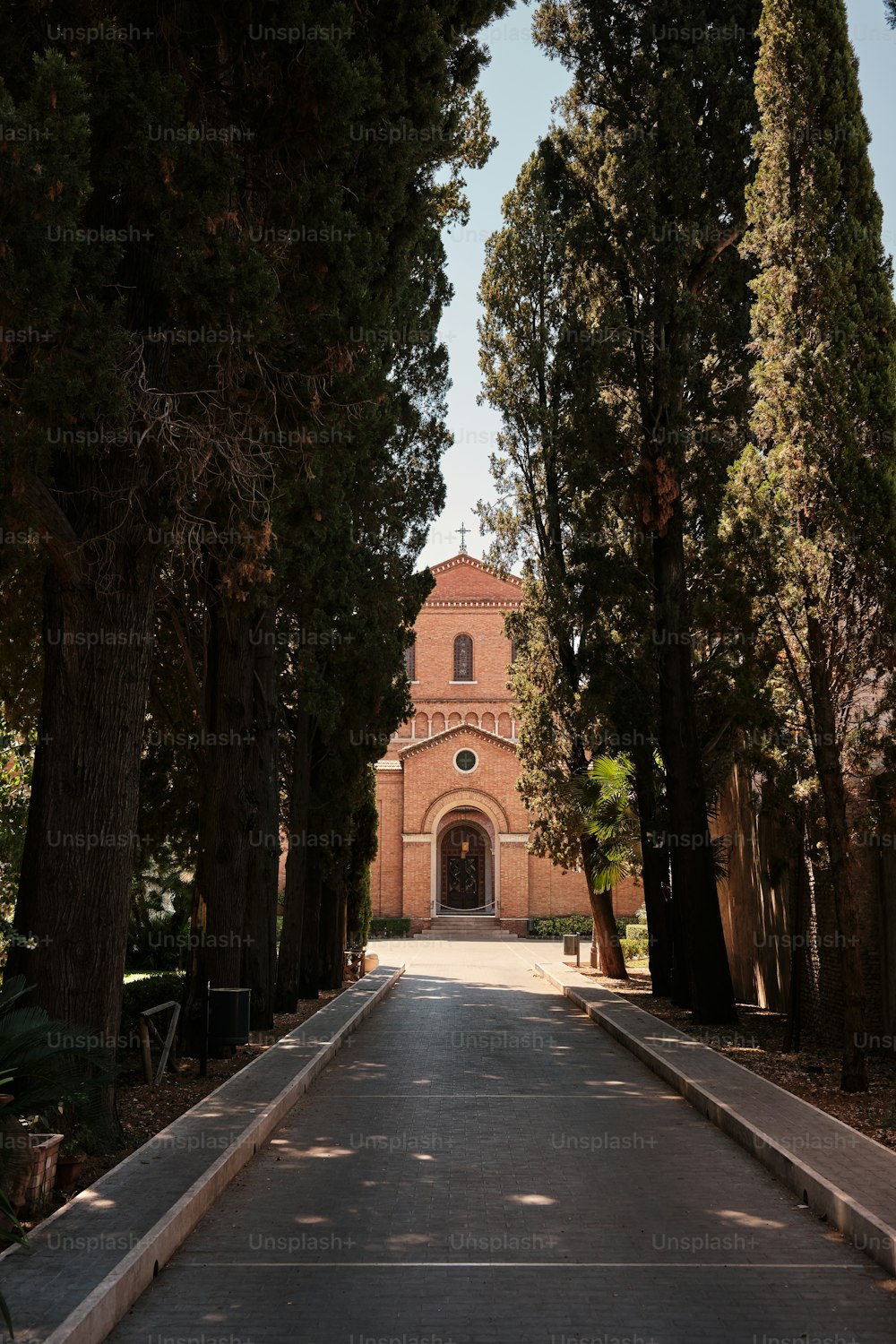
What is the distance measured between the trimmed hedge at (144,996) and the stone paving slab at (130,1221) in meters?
3.66

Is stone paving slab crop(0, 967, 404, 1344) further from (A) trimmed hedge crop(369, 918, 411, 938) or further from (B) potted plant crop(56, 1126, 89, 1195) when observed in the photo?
(A) trimmed hedge crop(369, 918, 411, 938)

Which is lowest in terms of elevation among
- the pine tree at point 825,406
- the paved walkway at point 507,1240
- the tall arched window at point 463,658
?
the paved walkway at point 507,1240

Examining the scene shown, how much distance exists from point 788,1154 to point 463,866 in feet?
137

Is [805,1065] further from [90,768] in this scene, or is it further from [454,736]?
[454,736]

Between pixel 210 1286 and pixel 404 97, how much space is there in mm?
8276

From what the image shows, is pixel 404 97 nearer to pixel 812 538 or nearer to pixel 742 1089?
pixel 812 538

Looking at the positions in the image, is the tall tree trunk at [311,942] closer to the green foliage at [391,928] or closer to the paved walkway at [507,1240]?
the paved walkway at [507,1240]

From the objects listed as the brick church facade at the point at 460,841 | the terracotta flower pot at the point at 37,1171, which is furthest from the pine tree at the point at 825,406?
the brick church facade at the point at 460,841

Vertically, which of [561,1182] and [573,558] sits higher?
[573,558]

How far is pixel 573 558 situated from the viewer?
63.8 feet

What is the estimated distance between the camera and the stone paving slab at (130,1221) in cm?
504

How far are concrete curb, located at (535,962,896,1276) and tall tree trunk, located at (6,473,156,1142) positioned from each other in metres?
4.34

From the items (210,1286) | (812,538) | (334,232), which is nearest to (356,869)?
(812,538)

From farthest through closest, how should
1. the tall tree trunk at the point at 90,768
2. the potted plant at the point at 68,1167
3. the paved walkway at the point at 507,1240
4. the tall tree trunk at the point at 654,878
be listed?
the tall tree trunk at the point at 654,878
the tall tree trunk at the point at 90,768
the potted plant at the point at 68,1167
the paved walkway at the point at 507,1240
